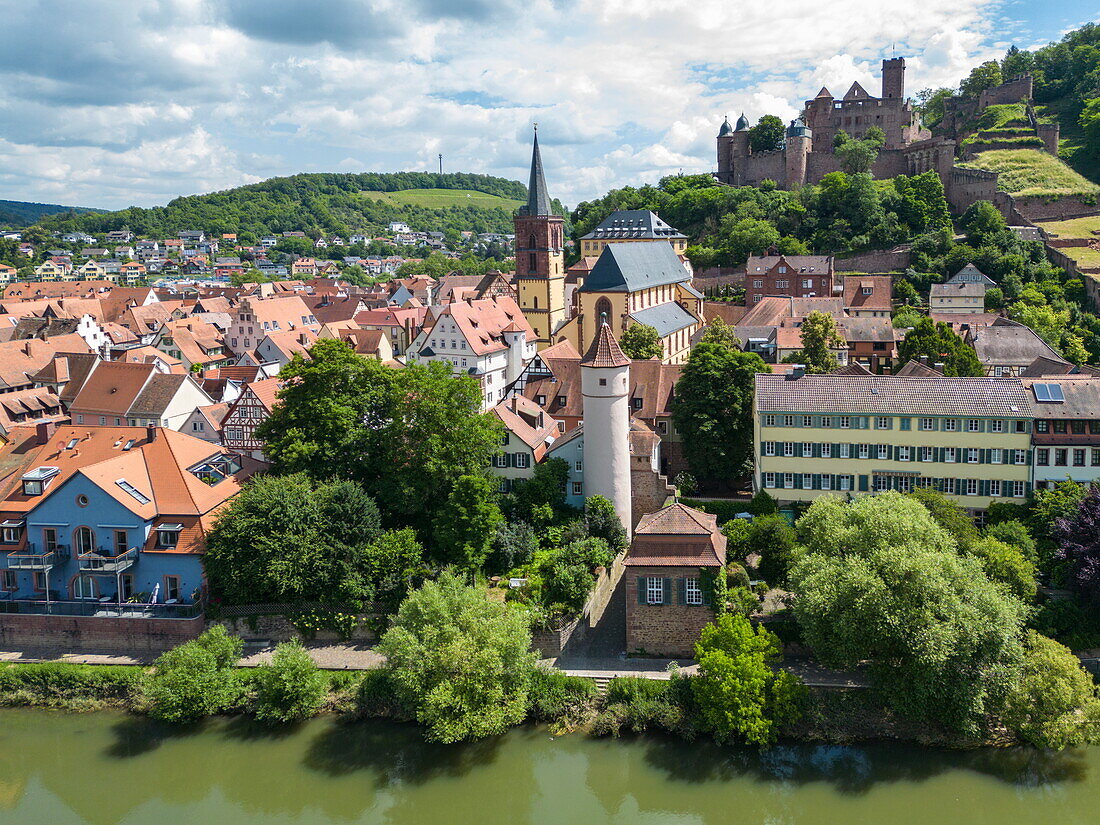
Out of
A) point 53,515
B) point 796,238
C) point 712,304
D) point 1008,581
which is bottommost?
point 1008,581

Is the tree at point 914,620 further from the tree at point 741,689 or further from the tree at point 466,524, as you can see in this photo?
the tree at point 466,524

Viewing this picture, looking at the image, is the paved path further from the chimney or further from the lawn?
the lawn

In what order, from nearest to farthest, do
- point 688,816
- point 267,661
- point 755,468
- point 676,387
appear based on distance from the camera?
1. point 688,816
2. point 267,661
3. point 755,468
4. point 676,387

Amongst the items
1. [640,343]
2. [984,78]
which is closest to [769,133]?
[984,78]

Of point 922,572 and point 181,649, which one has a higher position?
point 922,572

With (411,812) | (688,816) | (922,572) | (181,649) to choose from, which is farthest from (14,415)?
(922,572)

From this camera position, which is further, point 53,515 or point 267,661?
point 53,515

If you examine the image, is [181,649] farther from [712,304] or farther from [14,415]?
[712,304]

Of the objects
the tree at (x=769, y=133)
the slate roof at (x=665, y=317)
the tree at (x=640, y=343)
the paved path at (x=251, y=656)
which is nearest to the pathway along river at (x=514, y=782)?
the paved path at (x=251, y=656)
